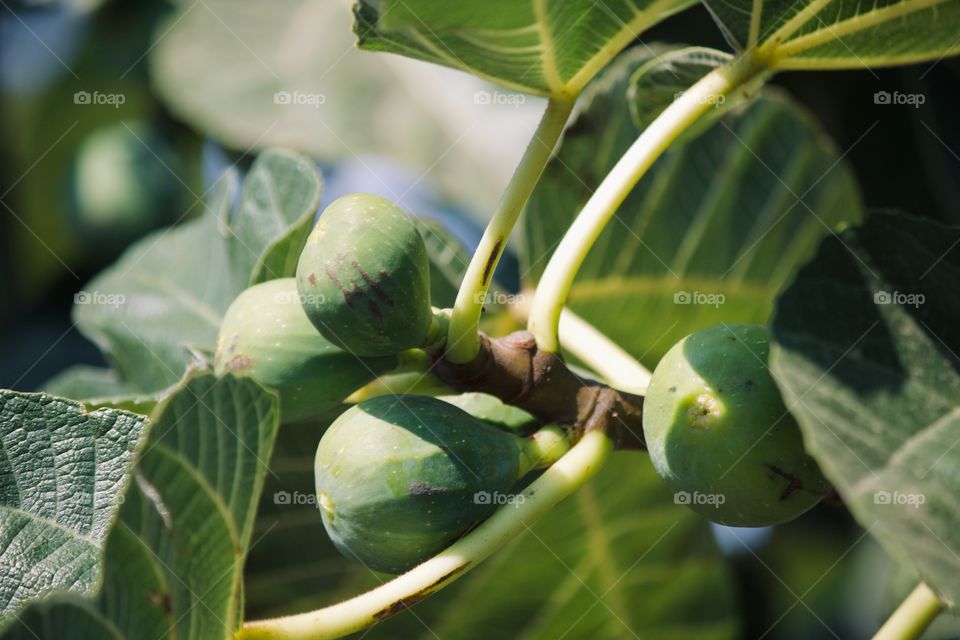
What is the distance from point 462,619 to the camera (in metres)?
1.58

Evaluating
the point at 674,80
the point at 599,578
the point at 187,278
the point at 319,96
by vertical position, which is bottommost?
the point at 599,578

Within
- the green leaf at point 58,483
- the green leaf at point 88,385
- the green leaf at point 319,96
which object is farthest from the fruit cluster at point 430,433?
the green leaf at point 319,96

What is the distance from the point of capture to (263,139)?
2359 millimetres

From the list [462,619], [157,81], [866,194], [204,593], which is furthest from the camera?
[157,81]

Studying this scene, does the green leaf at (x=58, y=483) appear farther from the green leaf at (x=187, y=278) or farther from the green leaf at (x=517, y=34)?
the green leaf at (x=517, y=34)

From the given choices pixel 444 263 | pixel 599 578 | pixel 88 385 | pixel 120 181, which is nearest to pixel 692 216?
pixel 444 263

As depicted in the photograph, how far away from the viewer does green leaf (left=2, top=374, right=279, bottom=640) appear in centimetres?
83

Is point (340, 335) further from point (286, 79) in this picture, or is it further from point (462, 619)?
point (286, 79)

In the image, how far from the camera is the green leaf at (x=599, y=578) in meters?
1.57

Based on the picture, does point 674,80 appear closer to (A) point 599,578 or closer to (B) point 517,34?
(B) point 517,34

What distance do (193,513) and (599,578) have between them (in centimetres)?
93

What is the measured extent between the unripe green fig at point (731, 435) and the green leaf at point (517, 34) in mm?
335

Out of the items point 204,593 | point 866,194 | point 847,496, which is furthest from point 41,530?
point 866,194

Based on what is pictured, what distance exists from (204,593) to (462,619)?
768 mm
